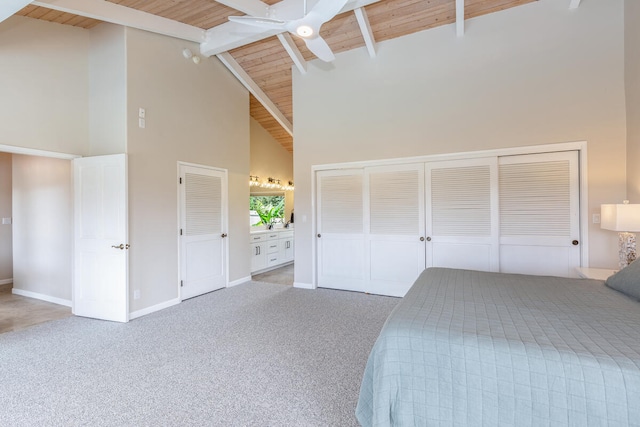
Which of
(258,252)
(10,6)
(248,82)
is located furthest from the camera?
(258,252)

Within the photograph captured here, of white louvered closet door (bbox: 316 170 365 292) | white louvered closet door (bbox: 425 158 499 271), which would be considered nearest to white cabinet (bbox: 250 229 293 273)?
white louvered closet door (bbox: 316 170 365 292)

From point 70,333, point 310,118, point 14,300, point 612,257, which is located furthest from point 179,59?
point 612,257

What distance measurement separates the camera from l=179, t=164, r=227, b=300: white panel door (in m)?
4.45

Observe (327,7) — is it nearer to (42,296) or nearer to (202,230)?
(202,230)

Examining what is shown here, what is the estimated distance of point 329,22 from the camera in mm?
4289

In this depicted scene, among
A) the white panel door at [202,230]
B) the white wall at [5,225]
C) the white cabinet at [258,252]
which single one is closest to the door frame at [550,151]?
the white panel door at [202,230]

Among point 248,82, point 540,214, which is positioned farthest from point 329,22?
point 540,214

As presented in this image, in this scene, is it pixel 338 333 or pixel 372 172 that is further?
pixel 372 172

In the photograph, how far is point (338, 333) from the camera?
3.19 meters

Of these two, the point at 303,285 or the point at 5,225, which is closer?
the point at 303,285

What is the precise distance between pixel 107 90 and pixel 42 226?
7.81 feet

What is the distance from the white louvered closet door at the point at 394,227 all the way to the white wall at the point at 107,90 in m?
3.42

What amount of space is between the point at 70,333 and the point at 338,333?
290cm

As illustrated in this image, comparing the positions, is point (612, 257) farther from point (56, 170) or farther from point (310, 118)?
point (56, 170)
